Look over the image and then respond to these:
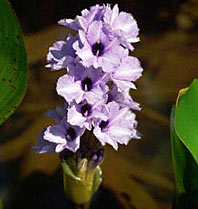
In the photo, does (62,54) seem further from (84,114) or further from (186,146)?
(186,146)

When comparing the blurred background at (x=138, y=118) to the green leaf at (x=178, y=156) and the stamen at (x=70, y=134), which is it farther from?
the stamen at (x=70, y=134)

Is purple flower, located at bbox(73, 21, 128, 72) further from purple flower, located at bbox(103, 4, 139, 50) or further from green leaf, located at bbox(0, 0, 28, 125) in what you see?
green leaf, located at bbox(0, 0, 28, 125)

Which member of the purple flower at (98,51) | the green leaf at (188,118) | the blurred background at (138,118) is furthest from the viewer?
the blurred background at (138,118)

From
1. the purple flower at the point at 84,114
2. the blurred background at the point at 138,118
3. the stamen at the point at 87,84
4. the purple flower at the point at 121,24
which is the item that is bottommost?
the blurred background at the point at 138,118

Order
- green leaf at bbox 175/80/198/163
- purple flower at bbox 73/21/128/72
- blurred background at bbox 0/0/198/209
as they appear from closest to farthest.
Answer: purple flower at bbox 73/21/128/72 < green leaf at bbox 175/80/198/163 < blurred background at bbox 0/0/198/209

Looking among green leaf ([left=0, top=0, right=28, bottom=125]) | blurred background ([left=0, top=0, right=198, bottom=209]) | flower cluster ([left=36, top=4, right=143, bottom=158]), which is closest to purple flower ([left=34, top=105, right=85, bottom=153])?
flower cluster ([left=36, top=4, right=143, bottom=158])

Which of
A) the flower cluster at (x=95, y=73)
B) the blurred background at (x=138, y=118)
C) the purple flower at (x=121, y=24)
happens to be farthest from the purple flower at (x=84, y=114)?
the blurred background at (x=138, y=118)
